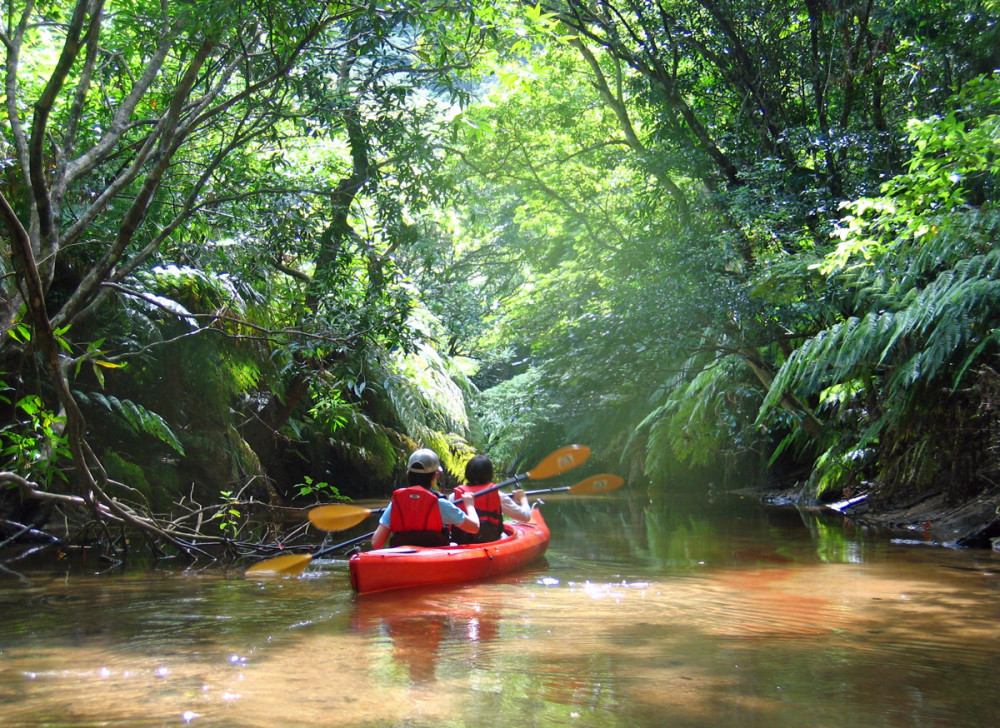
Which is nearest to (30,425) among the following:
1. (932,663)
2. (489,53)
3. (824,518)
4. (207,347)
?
(207,347)

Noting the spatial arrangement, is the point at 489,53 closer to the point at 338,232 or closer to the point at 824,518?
the point at 338,232

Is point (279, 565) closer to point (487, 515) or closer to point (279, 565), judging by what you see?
point (279, 565)

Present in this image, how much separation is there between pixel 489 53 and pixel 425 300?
187cm

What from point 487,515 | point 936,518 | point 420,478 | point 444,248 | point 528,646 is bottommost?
point 528,646

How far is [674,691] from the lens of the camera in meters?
2.66

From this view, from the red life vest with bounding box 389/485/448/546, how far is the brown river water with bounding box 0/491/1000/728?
42cm

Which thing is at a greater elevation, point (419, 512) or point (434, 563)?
point (419, 512)

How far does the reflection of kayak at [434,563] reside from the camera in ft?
15.5

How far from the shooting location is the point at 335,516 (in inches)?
231

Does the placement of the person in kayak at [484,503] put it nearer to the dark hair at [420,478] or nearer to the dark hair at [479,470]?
the dark hair at [479,470]

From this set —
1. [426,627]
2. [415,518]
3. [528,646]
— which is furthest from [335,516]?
[528,646]

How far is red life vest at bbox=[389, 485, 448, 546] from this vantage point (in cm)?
516

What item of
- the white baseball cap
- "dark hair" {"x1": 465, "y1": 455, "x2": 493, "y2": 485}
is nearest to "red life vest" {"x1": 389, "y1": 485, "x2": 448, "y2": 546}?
the white baseball cap

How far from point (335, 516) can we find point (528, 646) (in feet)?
9.04
